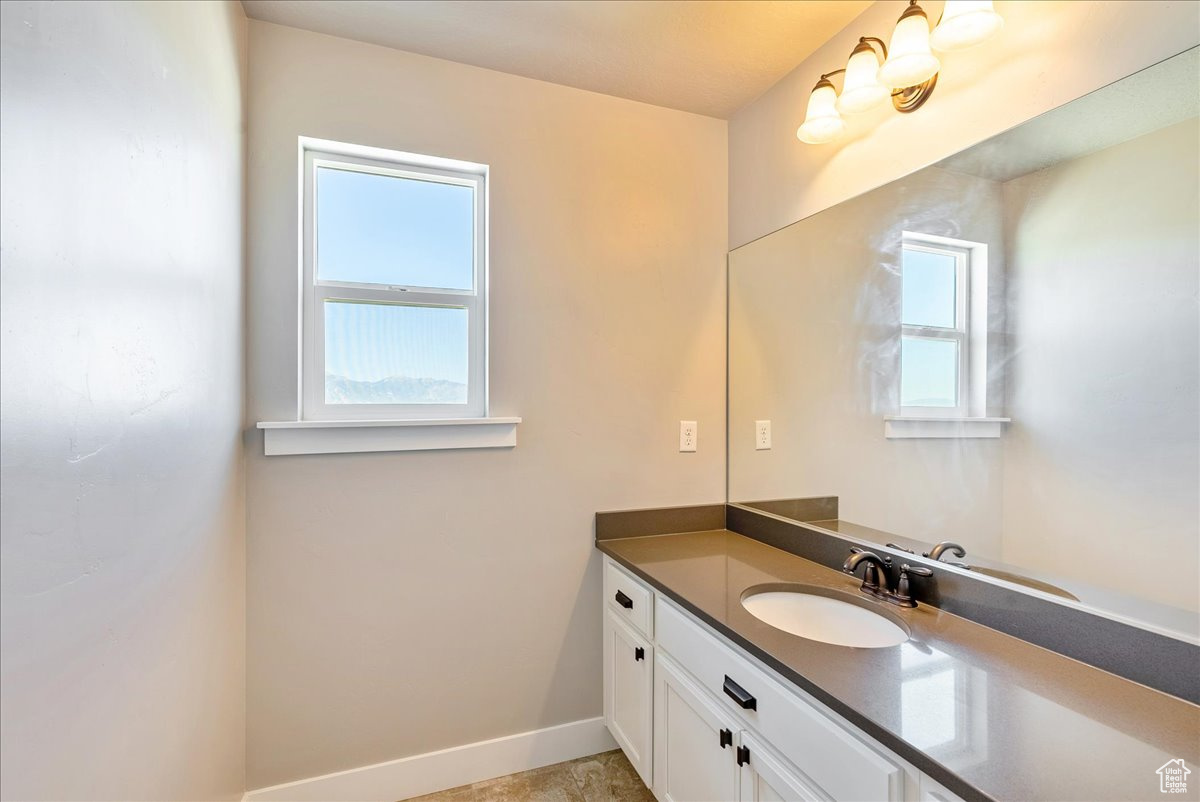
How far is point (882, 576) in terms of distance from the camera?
4.49ft

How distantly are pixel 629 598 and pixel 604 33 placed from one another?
5.76 feet

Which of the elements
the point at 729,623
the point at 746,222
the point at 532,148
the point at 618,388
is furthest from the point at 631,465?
the point at 532,148

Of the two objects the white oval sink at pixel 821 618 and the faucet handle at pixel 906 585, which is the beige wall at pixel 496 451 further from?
Result: the faucet handle at pixel 906 585

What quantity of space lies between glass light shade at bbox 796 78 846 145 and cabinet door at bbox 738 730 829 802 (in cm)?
162

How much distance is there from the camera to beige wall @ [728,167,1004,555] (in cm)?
127

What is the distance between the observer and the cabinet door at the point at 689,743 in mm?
1210

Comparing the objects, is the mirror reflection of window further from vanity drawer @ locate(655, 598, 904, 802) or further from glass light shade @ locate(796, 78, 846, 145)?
vanity drawer @ locate(655, 598, 904, 802)

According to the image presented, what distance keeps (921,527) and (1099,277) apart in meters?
0.69

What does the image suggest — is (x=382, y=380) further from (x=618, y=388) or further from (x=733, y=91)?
(x=733, y=91)

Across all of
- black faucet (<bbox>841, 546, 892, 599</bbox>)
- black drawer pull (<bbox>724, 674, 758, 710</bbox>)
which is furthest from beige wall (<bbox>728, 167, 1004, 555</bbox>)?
black drawer pull (<bbox>724, 674, 758, 710</bbox>)

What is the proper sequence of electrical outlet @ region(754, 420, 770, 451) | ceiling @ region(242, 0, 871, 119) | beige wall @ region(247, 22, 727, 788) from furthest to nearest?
electrical outlet @ region(754, 420, 770, 451) < beige wall @ region(247, 22, 727, 788) < ceiling @ region(242, 0, 871, 119)

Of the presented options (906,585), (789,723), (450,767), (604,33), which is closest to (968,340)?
(906,585)

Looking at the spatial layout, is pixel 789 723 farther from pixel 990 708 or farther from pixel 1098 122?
pixel 1098 122

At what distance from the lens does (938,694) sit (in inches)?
→ 35.3
